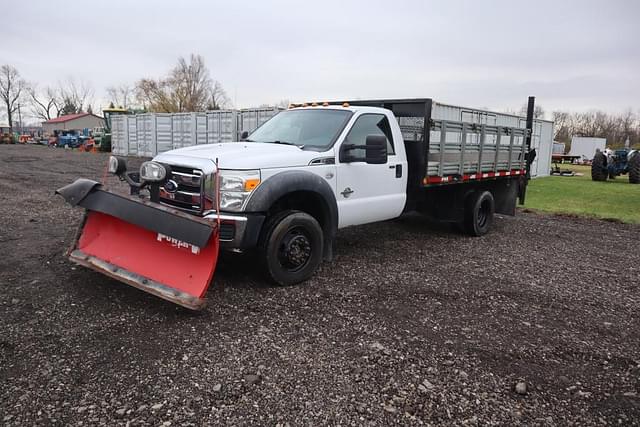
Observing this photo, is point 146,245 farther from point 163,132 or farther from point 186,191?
point 163,132

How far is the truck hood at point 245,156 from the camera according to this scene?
15.2 ft

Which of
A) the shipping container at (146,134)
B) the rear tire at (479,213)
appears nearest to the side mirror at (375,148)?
the rear tire at (479,213)

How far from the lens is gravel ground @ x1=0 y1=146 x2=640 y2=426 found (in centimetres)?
301

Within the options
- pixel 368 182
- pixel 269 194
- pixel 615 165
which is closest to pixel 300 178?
pixel 269 194

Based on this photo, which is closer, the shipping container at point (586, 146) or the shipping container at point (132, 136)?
the shipping container at point (132, 136)

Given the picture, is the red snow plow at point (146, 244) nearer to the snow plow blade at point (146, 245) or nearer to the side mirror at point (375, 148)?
the snow plow blade at point (146, 245)

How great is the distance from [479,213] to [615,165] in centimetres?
1925

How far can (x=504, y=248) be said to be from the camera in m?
7.51

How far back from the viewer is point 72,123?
86562 millimetres

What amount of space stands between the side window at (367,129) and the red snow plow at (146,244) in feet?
7.71

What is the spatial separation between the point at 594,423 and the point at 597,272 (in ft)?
12.9

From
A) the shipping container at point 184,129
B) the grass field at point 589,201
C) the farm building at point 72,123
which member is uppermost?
the farm building at point 72,123

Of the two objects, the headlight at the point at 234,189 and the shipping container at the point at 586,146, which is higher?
the shipping container at the point at 586,146

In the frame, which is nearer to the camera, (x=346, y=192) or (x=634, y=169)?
(x=346, y=192)
